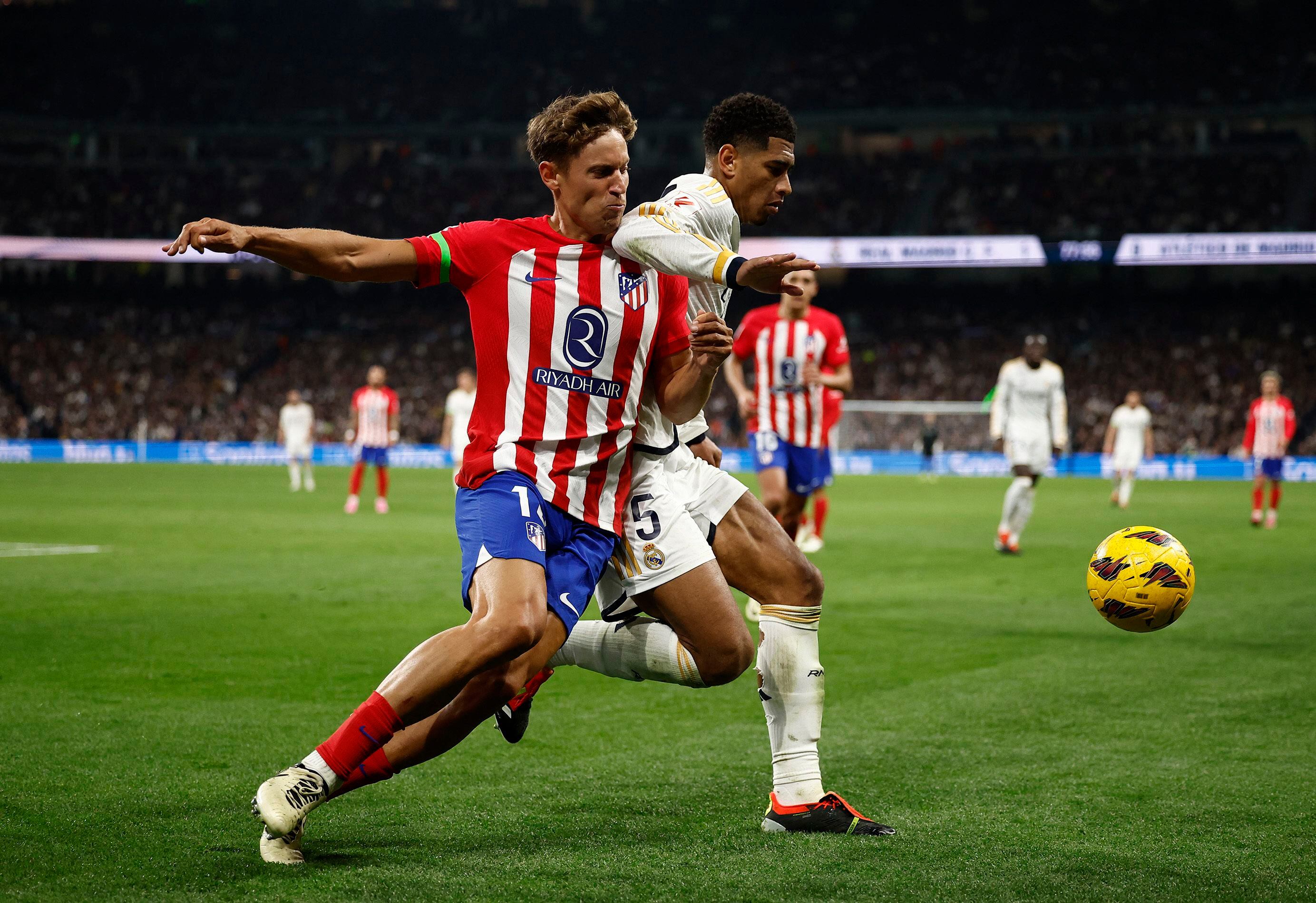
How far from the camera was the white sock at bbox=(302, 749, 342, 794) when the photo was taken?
140 inches

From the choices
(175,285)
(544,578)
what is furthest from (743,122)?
(175,285)

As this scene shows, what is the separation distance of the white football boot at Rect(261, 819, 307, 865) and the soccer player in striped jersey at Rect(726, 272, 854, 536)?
648 centimetres

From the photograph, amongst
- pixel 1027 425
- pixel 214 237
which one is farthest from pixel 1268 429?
pixel 214 237

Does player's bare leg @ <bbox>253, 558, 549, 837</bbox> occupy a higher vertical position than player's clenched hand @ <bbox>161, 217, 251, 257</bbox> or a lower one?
lower

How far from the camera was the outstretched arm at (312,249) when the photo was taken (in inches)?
132

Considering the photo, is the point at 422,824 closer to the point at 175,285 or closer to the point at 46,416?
the point at 46,416

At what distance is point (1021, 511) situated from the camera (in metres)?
13.7

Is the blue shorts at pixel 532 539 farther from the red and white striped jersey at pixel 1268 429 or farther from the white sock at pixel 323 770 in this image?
the red and white striped jersey at pixel 1268 429

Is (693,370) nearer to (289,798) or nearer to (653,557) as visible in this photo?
(653,557)

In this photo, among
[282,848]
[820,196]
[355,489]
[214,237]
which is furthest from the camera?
[820,196]

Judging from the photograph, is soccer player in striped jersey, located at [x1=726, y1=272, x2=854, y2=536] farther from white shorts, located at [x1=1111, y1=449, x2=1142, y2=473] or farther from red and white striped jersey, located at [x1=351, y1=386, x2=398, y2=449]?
white shorts, located at [x1=1111, y1=449, x2=1142, y2=473]

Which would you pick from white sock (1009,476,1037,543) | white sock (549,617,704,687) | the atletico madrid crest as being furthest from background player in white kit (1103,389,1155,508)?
the atletico madrid crest

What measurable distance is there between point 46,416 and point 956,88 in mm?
30315

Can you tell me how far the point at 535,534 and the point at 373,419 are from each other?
53.4 ft
